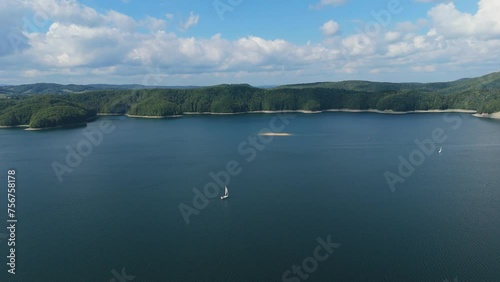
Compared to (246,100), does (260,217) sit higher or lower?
lower

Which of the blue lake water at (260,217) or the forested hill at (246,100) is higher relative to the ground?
the forested hill at (246,100)

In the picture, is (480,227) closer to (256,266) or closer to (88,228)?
(256,266)

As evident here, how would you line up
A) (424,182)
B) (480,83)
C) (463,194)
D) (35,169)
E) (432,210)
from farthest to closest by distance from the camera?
(480,83) < (35,169) < (424,182) < (463,194) < (432,210)

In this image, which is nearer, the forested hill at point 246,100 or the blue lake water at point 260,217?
the blue lake water at point 260,217

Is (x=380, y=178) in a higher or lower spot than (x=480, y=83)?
lower

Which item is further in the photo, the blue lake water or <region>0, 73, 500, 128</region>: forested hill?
<region>0, 73, 500, 128</region>: forested hill

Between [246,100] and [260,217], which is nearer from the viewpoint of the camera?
[260,217]

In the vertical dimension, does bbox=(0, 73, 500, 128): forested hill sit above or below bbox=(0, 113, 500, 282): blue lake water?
above

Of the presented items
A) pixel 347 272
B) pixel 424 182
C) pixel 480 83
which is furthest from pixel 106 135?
pixel 480 83
